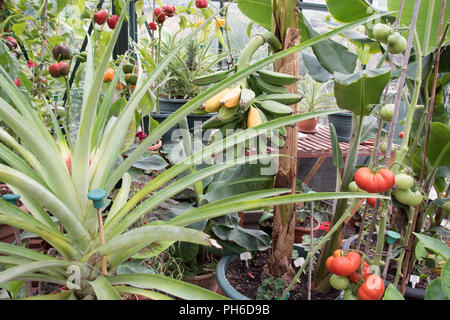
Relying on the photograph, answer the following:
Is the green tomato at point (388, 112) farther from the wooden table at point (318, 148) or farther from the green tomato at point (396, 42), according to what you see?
the wooden table at point (318, 148)

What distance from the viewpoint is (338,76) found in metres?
0.68

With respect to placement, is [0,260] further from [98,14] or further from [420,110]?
[420,110]

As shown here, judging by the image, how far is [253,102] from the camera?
77 centimetres

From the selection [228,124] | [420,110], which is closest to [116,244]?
[228,124]

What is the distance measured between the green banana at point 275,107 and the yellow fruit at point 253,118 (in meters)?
0.02

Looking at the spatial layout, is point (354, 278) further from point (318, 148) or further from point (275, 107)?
point (318, 148)

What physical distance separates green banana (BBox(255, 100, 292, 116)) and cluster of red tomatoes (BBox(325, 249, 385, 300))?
32 cm

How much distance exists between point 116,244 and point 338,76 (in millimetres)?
533

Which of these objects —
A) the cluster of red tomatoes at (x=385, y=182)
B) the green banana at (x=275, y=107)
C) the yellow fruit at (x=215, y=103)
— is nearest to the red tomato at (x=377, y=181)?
the cluster of red tomatoes at (x=385, y=182)

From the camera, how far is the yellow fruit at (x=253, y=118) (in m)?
0.71

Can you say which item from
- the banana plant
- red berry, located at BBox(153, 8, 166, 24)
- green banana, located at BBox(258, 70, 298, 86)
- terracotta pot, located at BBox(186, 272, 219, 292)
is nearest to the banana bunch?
green banana, located at BBox(258, 70, 298, 86)

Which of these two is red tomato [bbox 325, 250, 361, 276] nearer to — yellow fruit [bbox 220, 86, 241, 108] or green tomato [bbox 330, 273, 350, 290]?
green tomato [bbox 330, 273, 350, 290]

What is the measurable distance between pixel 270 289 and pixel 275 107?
1.56 ft

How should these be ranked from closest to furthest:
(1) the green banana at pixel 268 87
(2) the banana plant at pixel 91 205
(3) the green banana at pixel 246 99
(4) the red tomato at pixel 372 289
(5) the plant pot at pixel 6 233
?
(2) the banana plant at pixel 91 205 → (4) the red tomato at pixel 372 289 → (3) the green banana at pixel 246 99 → (1) the green banana at pixel 268 87 → (5) the plant pot at pixel 6 233
